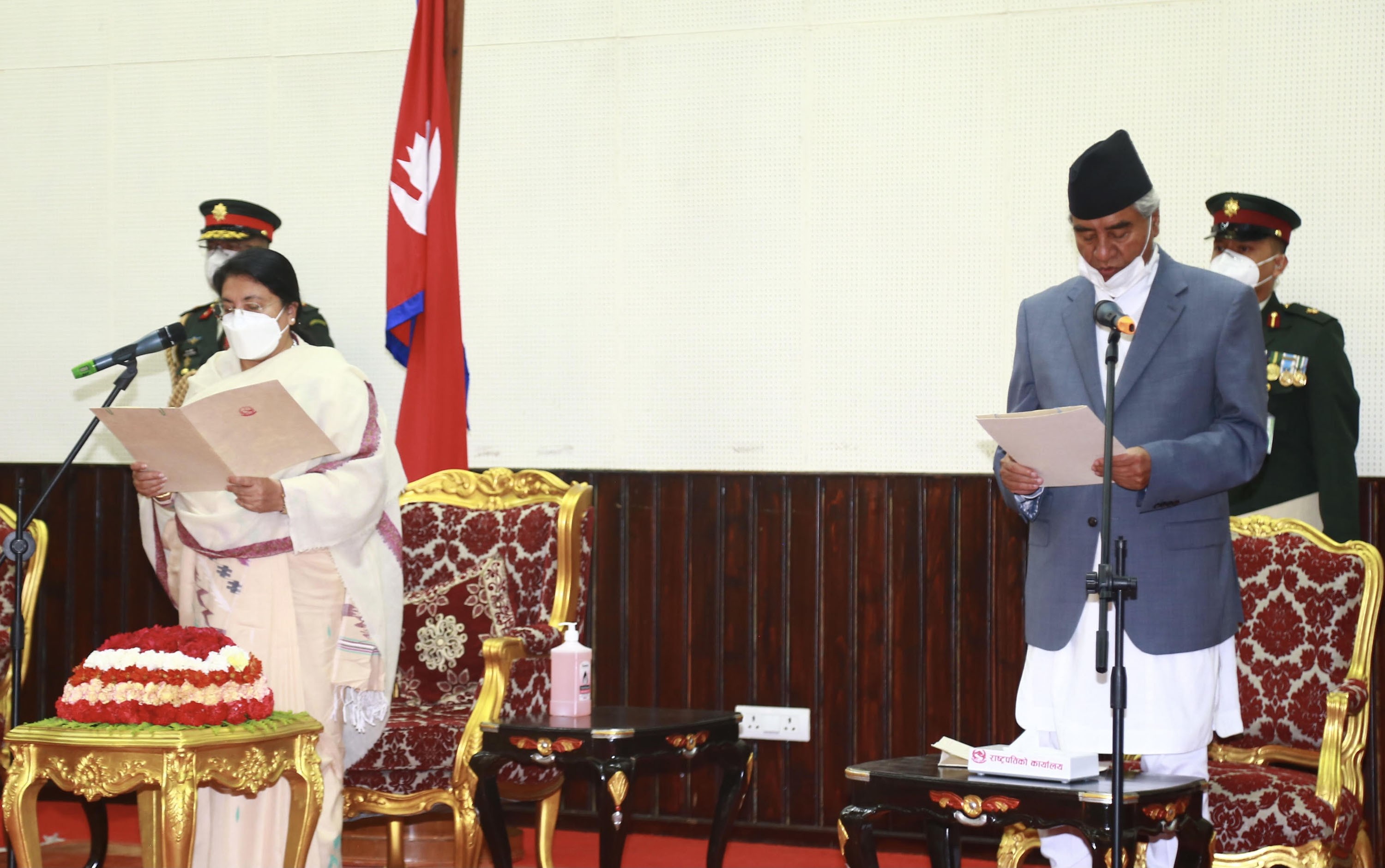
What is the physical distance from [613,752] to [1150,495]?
1.46 meters

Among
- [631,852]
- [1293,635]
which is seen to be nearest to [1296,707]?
[1293,635]

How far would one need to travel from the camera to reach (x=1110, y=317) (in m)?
2.26

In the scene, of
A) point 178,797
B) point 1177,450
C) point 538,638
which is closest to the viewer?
point 1177,450

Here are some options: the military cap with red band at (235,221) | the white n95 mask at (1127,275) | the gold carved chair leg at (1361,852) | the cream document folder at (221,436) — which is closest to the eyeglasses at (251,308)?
the cream document folder at (221,436)

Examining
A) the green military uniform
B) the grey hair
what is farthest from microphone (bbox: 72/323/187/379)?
the green military uniform

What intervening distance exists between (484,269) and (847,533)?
1611mm

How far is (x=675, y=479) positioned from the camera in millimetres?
4750

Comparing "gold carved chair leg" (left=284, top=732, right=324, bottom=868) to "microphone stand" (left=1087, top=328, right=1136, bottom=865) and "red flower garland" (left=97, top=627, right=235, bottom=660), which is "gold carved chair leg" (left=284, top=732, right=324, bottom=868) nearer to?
"red flower garland" (left=97, top=627, right=235, bottom=660)

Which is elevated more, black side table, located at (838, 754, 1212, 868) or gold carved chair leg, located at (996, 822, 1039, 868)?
black side table, located at (838, 754, 1212, 868)

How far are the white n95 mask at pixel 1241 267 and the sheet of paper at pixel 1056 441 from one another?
5.47 ft

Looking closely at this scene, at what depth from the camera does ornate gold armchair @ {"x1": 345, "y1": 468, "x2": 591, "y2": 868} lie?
11.9ft

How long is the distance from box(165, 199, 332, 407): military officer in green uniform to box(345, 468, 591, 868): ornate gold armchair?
30.0 inches

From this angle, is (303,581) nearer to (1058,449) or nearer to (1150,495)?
(1058,449)

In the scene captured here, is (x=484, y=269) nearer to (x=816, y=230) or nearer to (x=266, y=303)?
(x=816, y=230)
